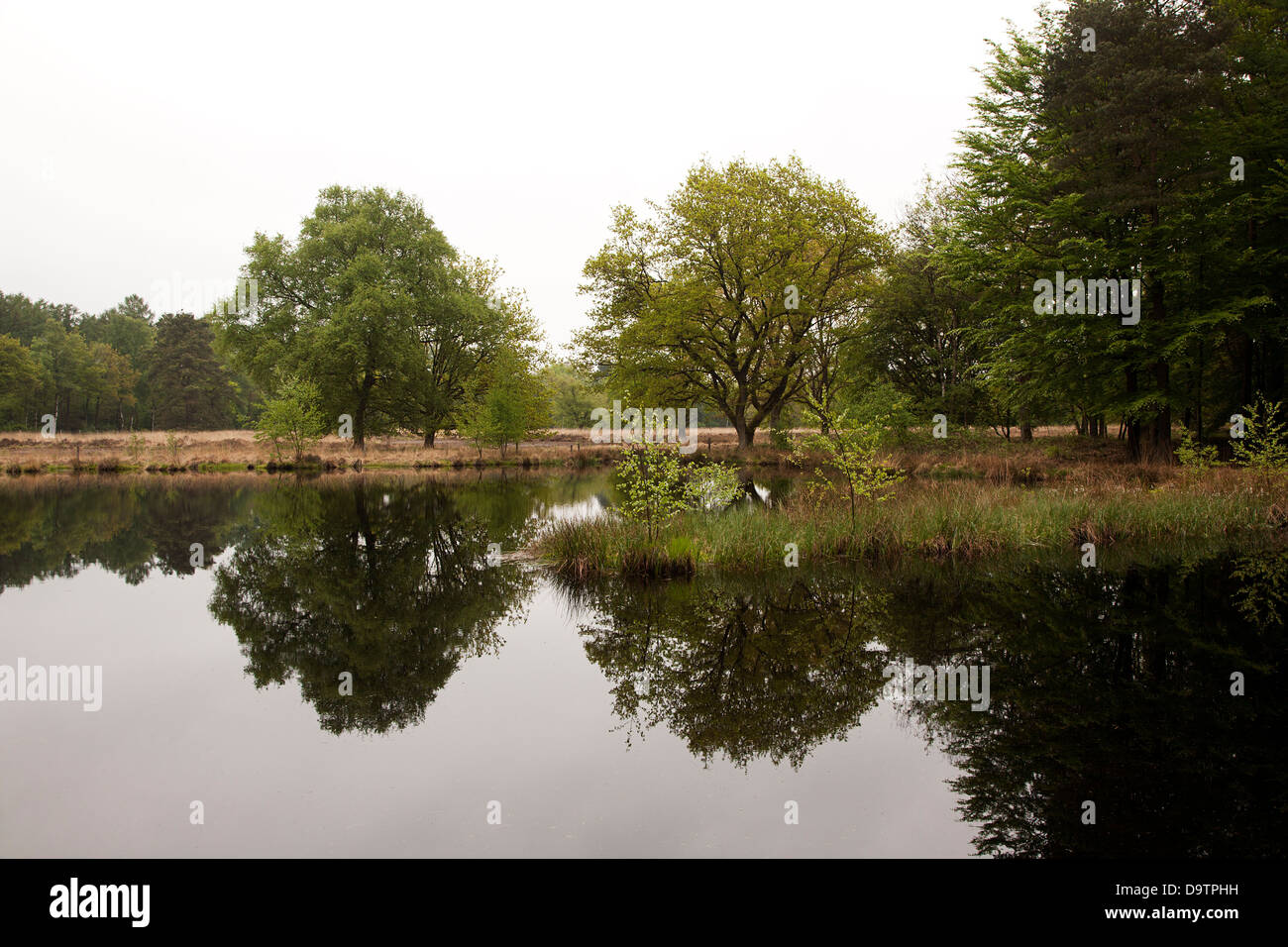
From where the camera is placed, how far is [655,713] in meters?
5.61

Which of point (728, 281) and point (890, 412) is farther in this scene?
point (728, 281)

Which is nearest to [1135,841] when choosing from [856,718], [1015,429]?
[856,718]

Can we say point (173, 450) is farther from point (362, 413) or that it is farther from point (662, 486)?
point (662, 486)

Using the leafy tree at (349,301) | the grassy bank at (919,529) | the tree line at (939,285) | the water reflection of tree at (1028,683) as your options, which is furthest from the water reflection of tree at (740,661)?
the leafy tree at (349,301)

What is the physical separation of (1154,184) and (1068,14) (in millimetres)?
5380

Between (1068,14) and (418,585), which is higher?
(1068,14)

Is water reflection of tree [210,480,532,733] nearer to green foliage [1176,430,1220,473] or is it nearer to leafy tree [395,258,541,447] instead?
green foliage [1176,430,1220,473]

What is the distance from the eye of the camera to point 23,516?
1741cm

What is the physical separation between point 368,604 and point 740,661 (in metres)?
5.00

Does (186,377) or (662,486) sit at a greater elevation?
(186,377)

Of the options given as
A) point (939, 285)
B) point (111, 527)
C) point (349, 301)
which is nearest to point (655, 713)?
point (111, 527)

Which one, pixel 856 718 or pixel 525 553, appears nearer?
pixel 856 718

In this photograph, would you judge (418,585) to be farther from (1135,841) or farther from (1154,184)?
(1154,184)

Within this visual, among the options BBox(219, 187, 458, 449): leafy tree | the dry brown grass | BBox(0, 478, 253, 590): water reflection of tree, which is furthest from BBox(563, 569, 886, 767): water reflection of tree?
BBox(219, 187, 458, 449): leafy tree
